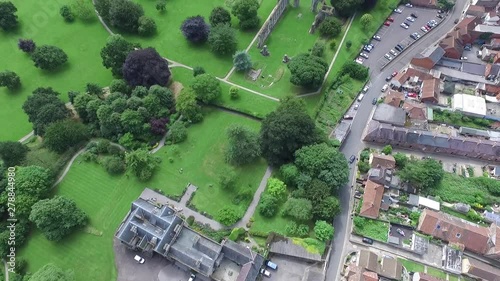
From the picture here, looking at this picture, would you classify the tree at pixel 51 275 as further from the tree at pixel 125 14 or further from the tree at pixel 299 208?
the tree at pixel 125 14

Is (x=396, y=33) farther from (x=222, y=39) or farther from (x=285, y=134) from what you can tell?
(x=285, y=134)

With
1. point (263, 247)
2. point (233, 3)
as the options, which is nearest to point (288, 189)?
point (263, 247)

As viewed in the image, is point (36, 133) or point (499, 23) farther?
point (499, 23)

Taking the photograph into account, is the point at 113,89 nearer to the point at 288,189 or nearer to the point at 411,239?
the point at 288,189

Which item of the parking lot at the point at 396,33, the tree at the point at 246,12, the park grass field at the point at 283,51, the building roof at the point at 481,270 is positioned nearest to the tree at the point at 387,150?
the park grass field at the point at 283,51

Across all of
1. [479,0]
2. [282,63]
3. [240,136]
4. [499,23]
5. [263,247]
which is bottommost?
[263,247]

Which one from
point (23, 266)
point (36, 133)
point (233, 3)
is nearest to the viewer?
point (23, 266)
